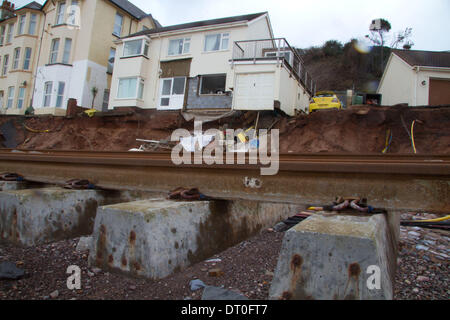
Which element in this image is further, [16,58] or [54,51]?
[16,58]

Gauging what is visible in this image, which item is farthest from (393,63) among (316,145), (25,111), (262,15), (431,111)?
(25,111)

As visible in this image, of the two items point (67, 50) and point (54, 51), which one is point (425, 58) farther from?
point (54, 51)

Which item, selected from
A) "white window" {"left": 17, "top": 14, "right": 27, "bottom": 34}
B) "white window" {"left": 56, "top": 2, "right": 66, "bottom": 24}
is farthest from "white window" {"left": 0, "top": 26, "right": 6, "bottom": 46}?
"white window" {"left": 56, "top": 2, "right": 66, "bottom": 24}

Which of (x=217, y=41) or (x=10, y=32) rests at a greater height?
(x=10, y=32)

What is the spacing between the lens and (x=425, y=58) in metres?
22.9

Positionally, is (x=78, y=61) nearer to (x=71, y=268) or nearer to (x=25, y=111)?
(x=25, y=111)

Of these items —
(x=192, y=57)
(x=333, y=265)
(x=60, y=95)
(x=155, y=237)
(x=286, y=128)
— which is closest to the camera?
(x=333, y=265)

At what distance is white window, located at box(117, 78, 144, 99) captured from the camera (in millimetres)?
24156

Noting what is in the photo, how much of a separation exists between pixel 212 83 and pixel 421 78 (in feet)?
48.9

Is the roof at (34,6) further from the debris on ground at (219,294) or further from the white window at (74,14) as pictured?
the debris on ground at (219,294)

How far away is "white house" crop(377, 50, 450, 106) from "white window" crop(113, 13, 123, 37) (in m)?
25.7

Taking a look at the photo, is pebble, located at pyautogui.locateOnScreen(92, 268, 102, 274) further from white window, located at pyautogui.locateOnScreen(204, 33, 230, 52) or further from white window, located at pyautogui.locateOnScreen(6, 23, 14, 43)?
white window, located at pyautogui.locateOnScreen(6, 23, 14, 43)

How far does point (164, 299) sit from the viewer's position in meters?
2.02

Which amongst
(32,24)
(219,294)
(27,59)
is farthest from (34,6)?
(219,294)
